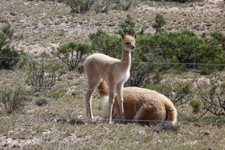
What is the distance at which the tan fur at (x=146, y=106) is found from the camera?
20.7ft

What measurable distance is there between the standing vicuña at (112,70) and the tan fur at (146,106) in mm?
237

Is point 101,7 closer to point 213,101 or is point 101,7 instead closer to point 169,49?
point 169,49

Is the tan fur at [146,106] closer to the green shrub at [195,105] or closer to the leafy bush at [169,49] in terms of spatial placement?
the green shrub at [195,105]

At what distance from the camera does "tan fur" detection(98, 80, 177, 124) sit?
20.7 feet

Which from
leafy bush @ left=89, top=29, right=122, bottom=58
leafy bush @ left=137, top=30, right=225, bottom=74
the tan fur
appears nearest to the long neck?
the tan fur

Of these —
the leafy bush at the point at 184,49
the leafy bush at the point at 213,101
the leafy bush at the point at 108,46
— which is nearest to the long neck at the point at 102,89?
the leafy bush at the point at 213,101

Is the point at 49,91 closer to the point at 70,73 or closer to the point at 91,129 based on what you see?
the point at 70,73

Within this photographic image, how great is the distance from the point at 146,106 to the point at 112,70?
104 cm

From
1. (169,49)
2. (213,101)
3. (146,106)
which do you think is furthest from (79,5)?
(146,106)

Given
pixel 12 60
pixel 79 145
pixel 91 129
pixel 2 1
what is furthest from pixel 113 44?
pixel 2 1

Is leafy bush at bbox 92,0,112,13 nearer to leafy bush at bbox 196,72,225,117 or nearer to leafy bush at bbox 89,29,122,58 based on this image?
leafy bush at bbox 89,29,122,58

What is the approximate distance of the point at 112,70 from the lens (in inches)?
254

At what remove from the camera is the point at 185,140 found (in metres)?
5.71

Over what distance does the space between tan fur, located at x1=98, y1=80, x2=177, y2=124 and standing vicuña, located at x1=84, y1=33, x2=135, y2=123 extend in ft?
0.78
